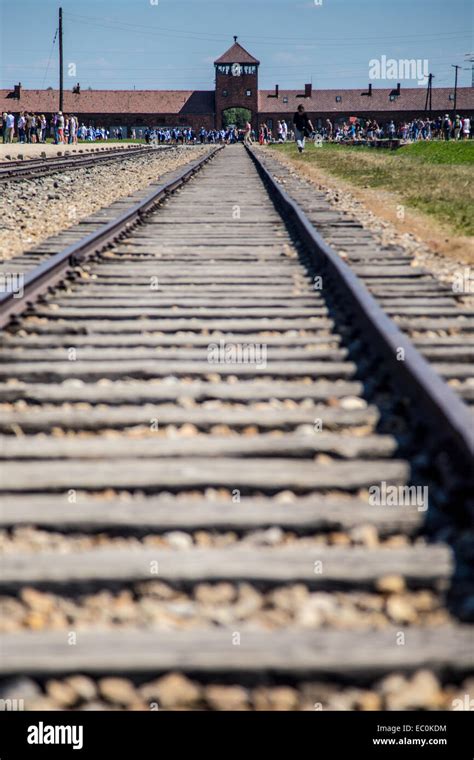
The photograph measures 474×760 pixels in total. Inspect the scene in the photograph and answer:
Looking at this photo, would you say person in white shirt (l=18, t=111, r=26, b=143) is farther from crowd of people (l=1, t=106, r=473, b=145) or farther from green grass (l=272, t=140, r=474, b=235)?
green grass (l=272, t=140, r=474, b=235)

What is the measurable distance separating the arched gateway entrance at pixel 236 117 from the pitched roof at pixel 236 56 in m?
5.26

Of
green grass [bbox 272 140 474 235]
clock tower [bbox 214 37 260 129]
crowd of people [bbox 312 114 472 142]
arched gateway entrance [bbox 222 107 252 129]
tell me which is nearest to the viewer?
green grass [bbox 272 140 474 235]

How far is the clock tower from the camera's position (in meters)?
96.3

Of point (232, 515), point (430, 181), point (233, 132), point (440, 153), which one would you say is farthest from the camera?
point (233, 132)

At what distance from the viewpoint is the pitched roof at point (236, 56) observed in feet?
319

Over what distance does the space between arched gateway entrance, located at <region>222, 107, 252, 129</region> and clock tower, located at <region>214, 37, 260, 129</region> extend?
0.46 metres

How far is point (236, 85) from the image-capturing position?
317ft

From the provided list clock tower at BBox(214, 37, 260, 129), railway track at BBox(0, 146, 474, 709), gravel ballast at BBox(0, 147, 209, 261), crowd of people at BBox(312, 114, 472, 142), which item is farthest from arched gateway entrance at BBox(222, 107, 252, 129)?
railway track at BBox(0, 146, 474, 709)

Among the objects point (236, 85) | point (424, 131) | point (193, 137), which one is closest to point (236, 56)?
point (236, 85)

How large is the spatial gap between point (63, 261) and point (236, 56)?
9853cm

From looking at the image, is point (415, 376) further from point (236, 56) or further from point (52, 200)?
point (236, 56)

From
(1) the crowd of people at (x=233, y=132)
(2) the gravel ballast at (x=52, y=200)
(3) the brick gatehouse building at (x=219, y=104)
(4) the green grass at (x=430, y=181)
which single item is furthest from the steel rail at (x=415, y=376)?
(3) the brick gatehouse building at (x=219, y=104)

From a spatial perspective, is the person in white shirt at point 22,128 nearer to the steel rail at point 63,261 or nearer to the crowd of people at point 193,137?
the crowd of people at point 193,137
